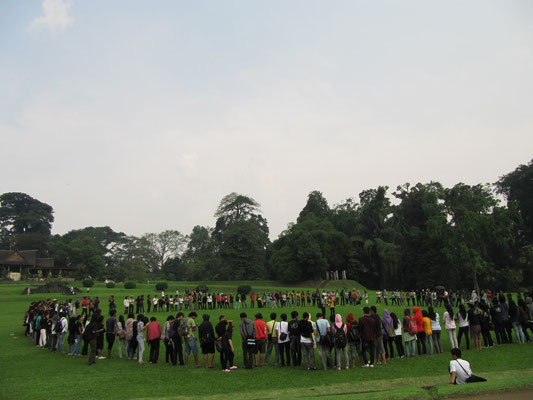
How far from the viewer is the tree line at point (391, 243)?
147 feet

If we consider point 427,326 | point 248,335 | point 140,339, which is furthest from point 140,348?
point 427,326

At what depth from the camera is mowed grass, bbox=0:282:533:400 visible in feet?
24.4

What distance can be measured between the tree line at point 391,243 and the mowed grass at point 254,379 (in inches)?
1466

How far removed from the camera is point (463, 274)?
50.4m

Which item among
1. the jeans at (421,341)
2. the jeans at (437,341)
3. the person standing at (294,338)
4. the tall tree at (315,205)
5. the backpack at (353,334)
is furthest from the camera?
the tall tree at (315,205)

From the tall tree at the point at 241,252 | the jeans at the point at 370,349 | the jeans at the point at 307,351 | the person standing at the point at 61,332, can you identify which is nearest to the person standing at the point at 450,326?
the jeans at the point at 370,349

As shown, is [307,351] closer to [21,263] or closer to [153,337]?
[153,337]

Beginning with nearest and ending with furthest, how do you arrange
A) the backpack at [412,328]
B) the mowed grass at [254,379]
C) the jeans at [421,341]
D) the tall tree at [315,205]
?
the mowed grass at [254,379], the backpack at [412,328], the jeans at [421,341], the tall tree at [315,205]

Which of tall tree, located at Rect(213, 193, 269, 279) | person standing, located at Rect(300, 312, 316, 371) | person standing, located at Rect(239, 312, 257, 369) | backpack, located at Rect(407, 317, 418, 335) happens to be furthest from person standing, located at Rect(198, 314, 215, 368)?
tall tree, located at Rect(213, 193, 269, 279)

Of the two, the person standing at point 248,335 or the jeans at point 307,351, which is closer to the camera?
the jeans at point 307,351

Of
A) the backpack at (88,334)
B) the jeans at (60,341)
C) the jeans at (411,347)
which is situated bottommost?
the jeans at (411,347)

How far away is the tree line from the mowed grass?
122ft

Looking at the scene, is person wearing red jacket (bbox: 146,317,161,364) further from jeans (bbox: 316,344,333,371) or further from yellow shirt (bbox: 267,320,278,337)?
jeans (bbox: 316,344,333,371)

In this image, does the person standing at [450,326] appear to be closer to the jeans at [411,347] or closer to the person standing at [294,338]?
the jeans at [411,347]
